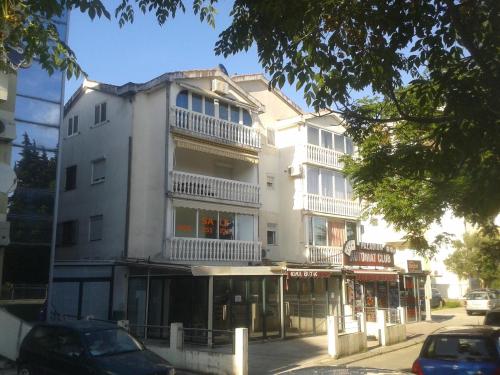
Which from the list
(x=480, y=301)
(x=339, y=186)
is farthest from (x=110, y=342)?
(x=480, y=301)

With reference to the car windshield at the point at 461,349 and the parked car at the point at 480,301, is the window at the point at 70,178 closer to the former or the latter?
the car windshield at the point at 461,349

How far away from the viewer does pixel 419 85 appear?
7688mm

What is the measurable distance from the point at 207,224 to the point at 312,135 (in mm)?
8073

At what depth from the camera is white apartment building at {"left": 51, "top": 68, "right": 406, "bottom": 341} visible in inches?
754

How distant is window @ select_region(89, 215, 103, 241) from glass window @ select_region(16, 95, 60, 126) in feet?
16.3

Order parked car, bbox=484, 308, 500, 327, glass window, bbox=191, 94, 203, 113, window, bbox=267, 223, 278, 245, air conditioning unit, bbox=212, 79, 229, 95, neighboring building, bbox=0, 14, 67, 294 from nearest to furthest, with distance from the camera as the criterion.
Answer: parked car, bbox=484, 308, 500, 327
neighboring building, bbox=0, 14, 67, 294
glass window, bbox=191, 94, 203, 113
air conditioning unit, bbox=212, 79, 229, 95
window, bbox=267, 223, 278, 245

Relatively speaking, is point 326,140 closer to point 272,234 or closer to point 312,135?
point 312,135

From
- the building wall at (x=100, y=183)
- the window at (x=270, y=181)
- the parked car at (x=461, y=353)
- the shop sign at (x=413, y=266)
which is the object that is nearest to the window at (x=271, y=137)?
the window at (x=270, y=181)

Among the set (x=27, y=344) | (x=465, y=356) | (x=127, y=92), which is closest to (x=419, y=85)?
(x=465, y=356)

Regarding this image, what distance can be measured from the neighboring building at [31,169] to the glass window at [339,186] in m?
14.3

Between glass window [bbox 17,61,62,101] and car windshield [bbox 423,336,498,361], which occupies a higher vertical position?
glass window [bbox 17,61,62,101]

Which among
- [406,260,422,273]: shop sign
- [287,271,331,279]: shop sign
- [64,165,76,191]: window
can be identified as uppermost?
[64,165,76,191]: window

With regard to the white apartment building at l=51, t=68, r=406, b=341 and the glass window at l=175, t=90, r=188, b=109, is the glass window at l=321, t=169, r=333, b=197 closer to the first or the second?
the white apartment building at l=51, t=68, r=406, b=341

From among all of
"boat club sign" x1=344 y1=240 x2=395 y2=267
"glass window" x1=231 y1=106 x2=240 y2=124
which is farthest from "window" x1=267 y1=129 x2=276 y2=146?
"boat club sign" x1=344 y1=240 x2=395 y2=267
